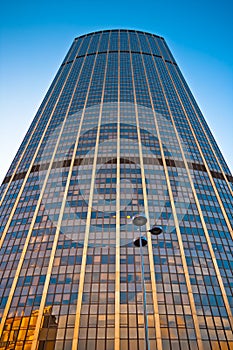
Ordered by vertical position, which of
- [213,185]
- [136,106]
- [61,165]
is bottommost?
[213,185]

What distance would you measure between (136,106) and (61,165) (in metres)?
34.9

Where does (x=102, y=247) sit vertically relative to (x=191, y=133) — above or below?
below

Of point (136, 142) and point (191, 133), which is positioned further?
point (191, 133)

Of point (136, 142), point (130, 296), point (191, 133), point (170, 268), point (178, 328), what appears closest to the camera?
point (178, 328)

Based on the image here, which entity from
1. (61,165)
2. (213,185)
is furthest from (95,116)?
(213,185)

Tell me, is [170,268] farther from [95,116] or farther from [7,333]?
[95,116]

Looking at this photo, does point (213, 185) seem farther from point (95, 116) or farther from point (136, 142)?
point (95, 116)

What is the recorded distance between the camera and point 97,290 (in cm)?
4956

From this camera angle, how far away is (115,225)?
197 feet

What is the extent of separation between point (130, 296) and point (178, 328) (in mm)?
9018

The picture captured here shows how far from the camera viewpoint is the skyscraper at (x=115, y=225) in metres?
46.0

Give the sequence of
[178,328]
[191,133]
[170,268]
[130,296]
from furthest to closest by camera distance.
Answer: [191,133]
[170,268]
[130,296]
[178,328]

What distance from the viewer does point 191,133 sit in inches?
3516

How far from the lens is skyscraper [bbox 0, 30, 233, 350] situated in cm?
4597
